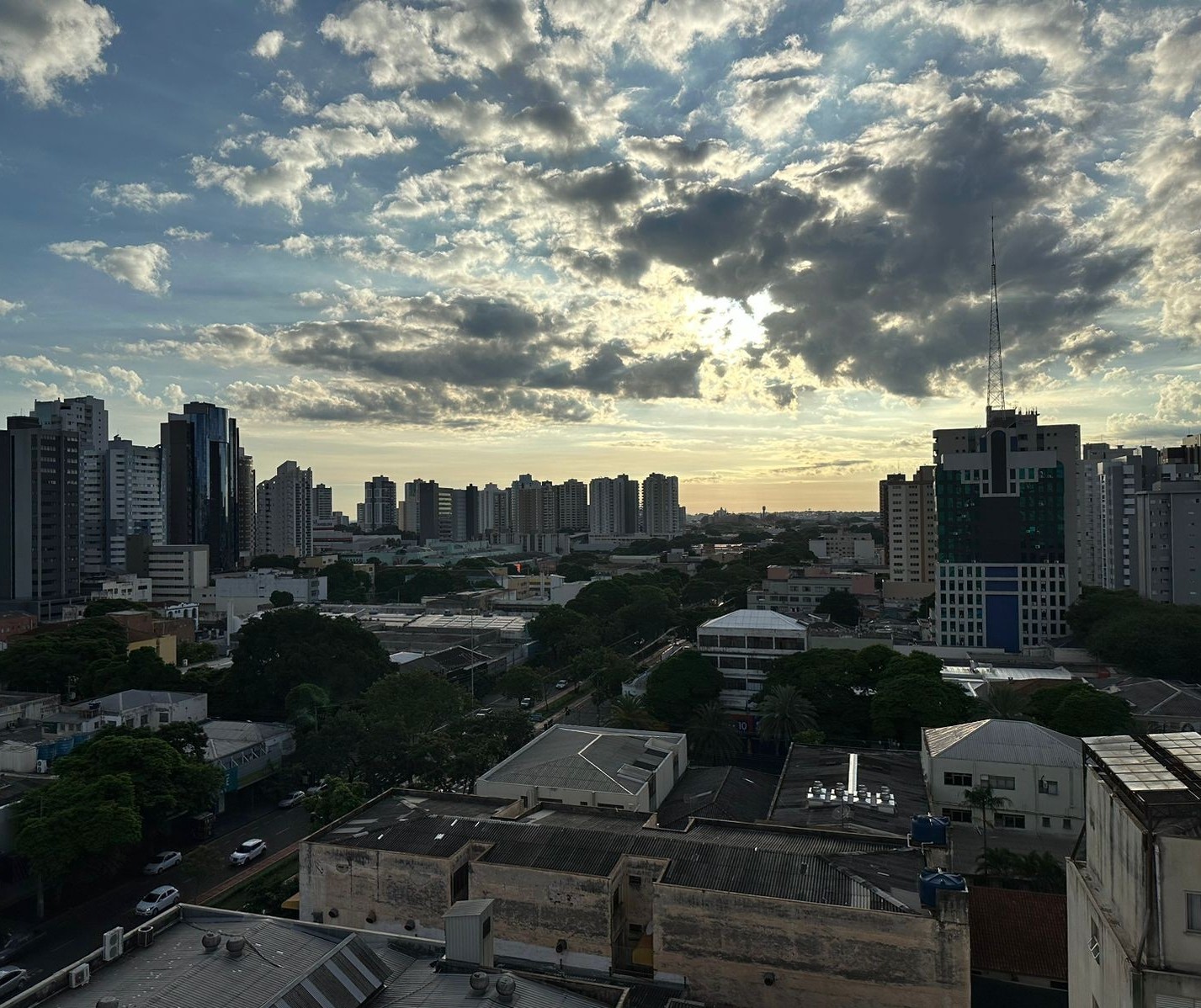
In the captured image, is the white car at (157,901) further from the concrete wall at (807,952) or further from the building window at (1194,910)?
the building window at (1194,910)

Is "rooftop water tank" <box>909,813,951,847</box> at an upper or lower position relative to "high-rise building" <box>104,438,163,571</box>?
lower

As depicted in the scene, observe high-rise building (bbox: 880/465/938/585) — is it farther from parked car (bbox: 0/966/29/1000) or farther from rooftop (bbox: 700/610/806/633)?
parked car (bbox: 0/966/29/1000)

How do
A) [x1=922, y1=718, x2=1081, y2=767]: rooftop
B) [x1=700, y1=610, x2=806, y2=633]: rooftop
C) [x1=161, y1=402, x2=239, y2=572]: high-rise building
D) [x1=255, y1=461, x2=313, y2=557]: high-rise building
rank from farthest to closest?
[x1=255, y1=461, x2=313, y2=557]: high-rise building
[x1=161, y1=402, x2=239, y2=572]: high-rise building
[x1=700, y1=610, x2=806, y2=633]: rooftop
[x1=922, y1=718, x2=1081, y2=767]: rooftop

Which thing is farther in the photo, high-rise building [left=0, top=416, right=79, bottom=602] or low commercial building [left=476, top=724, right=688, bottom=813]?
high-rise building [left=0, top=416, right=79, bottom=602]

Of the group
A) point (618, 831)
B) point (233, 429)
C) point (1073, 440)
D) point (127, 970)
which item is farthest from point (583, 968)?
point (233, 429)

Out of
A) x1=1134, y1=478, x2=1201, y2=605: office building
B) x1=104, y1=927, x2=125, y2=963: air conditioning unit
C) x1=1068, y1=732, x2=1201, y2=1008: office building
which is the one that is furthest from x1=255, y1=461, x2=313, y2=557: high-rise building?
x1=1068, y1=732, x2=1201, y2=1008: office building

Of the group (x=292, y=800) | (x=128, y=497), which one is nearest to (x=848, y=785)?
(x=292, y=800)
